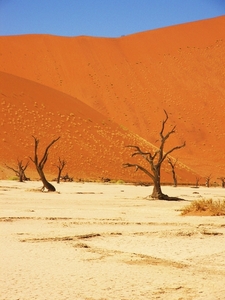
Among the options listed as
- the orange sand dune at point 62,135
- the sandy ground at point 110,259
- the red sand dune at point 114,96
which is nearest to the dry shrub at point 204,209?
the sandy ground at point 110,259

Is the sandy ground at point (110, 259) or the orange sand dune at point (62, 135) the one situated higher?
the orange sand dune at point (62, 135)

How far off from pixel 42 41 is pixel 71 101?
37.2 meters

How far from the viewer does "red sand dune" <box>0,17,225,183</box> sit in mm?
65312

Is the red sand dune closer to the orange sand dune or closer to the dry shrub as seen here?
the orange sand dune

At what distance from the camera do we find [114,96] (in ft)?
304

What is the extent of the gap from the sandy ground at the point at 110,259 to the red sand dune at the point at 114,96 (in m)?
42.3

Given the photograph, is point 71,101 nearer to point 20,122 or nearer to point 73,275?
point 20,122

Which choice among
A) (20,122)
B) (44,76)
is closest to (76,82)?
(44,76)

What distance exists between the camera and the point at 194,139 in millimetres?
83250

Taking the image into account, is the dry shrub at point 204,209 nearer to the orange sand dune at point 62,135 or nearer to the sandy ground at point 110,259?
the sandy ground at point 110,259

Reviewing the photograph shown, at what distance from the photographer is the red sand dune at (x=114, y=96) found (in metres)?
65.3

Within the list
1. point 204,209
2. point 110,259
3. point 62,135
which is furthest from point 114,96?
point 110,259

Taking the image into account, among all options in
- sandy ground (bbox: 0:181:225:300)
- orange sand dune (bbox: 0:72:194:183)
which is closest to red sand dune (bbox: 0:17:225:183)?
orange sand dune (bbox: 0:72:194:183)

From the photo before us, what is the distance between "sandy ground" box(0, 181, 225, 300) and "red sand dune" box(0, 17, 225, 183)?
4225cm
